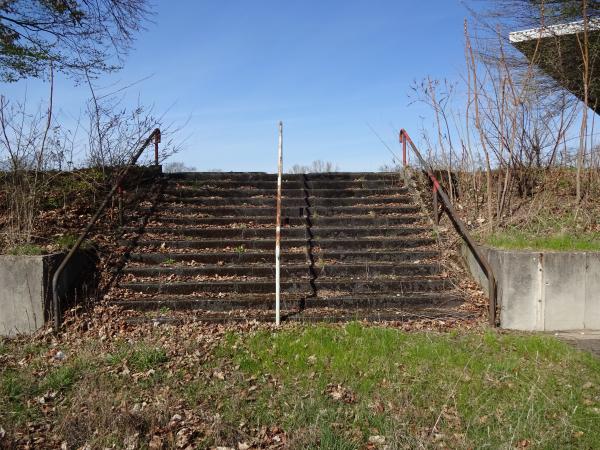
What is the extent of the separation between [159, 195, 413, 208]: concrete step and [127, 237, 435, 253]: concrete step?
162cm

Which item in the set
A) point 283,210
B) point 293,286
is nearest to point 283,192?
point 283,210

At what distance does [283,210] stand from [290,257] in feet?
5.87

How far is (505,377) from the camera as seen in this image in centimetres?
494

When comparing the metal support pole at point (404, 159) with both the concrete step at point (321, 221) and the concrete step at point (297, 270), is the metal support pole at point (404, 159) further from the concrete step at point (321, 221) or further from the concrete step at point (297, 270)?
the concrete step at point (297, 270)

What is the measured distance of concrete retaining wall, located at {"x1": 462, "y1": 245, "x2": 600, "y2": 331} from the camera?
275 inches

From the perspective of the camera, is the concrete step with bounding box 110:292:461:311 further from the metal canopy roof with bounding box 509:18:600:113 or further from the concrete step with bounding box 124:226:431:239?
the metal canopy roof with bounding box 509:18:600:113

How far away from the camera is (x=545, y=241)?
7547mm

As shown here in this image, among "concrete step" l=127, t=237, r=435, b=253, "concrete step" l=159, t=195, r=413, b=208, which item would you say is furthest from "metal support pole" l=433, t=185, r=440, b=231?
"concrete step" l=159, t=195, r=413, b=208

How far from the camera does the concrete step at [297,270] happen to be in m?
8.33

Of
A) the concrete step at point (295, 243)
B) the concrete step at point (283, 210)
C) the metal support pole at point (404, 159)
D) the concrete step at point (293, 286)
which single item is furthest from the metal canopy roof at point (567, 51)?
the concrete step at point (293, 286)

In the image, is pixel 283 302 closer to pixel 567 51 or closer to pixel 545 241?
pixel 545 241

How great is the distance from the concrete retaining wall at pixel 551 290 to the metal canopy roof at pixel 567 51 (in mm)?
5274

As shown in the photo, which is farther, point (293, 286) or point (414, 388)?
point (293, 286)

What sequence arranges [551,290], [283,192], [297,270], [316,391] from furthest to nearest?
[283,192] < [297,270] < [551,290] < [316,391]
